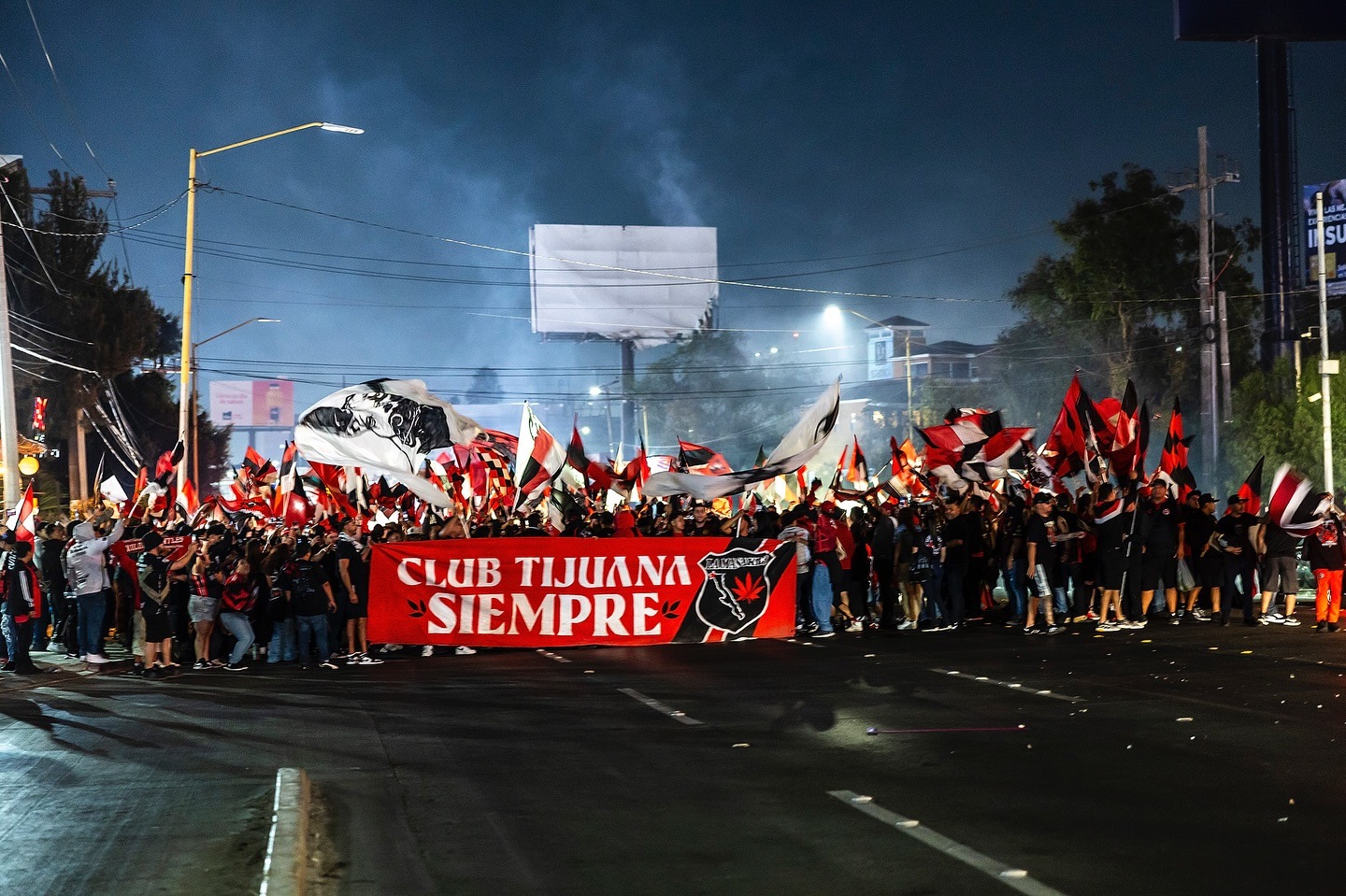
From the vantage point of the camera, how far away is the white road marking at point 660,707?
11.2 meters

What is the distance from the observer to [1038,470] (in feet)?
74.1

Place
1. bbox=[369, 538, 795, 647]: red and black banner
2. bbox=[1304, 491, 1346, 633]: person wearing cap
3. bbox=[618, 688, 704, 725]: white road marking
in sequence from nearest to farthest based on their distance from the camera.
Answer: bbox=[618, 688, 704, 725]: white road marking → bbox=[369, 538, 795, 647]: red and black banner → bbox=[1304, 491, 1346, 633]: person wearing cap

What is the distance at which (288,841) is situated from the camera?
21.9 ft

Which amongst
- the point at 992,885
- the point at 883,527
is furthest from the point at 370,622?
the point at 992,885

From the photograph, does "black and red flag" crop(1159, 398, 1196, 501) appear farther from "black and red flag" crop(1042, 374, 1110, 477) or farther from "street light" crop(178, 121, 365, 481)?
"street light" crop(178, 121, 365, 481)

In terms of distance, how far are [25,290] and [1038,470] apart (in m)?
40.2

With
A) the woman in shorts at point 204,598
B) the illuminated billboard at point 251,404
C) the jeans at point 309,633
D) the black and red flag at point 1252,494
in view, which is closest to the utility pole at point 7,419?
the woman in shorts at point 204,598

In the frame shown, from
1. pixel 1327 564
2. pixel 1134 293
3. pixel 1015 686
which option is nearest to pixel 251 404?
pixel 1134 293

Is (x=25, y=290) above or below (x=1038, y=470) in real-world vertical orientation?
above

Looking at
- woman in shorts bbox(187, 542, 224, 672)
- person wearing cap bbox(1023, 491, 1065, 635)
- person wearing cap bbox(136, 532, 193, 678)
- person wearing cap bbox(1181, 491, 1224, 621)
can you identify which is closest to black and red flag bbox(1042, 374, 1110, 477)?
person wearing cap bbox(1181, 491, 1224, 621)

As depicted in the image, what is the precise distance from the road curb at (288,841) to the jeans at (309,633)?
8.01 metres

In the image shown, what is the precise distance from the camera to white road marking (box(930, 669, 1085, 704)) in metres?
11.9

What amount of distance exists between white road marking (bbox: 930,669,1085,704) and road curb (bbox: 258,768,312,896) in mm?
6707

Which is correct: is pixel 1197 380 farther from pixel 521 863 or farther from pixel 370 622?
pixel 521 863
